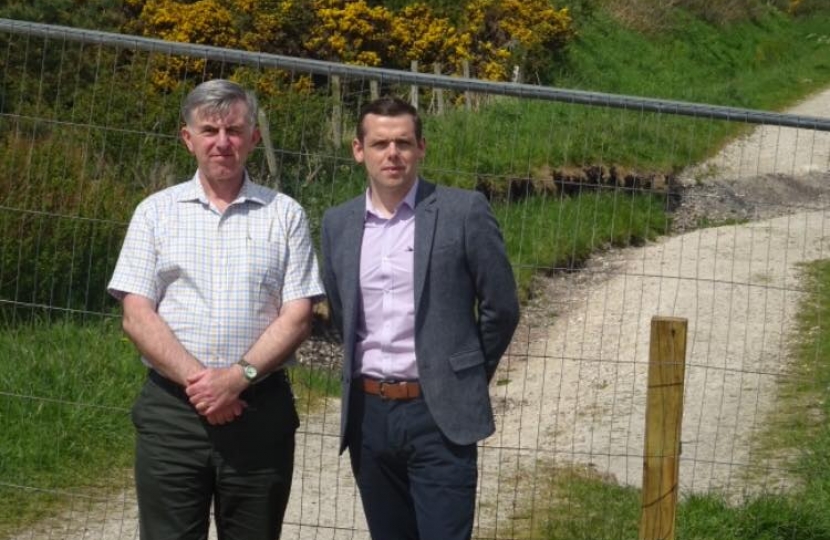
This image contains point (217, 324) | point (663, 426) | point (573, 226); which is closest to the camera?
point (217, 324)

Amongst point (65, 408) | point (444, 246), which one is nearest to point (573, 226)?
point (444, 246)

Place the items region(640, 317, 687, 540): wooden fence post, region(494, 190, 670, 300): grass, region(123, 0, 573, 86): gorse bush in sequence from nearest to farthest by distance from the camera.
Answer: region(640, 317, 687, 540): wooden fence post → region(494, 190, 670, 300): grass → region(123, 0, 573, 86): gorse bush

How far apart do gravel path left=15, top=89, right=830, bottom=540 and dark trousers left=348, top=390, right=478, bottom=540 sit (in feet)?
4.15

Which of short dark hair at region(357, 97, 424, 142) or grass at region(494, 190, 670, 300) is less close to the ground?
short dark hair at region(357, 97, 424, 142)

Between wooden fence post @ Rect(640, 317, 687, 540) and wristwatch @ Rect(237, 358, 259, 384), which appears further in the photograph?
wooden fence post @ Rect(640, 317, 687, 540)

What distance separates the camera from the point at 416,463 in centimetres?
448

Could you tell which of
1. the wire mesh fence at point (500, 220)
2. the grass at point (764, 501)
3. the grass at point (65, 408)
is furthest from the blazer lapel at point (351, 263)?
the grass at point (764, 501)

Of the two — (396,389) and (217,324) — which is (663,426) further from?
(217,324)

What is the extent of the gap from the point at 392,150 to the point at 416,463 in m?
0.93

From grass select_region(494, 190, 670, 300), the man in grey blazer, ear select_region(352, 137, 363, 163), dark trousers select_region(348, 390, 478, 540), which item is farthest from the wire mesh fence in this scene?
dark trousers select_region(348, 390, 478, 540)

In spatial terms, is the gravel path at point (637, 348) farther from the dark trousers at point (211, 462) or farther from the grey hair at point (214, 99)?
the grey hair at point (214, 99)

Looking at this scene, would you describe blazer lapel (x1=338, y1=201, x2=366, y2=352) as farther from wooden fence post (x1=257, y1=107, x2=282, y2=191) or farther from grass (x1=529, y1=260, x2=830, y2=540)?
grass (x1=529, y1=260, x2=830, y2=540)

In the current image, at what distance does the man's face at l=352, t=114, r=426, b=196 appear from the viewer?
14.5 ft

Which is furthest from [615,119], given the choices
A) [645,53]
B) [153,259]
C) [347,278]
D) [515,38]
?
[645,53]
